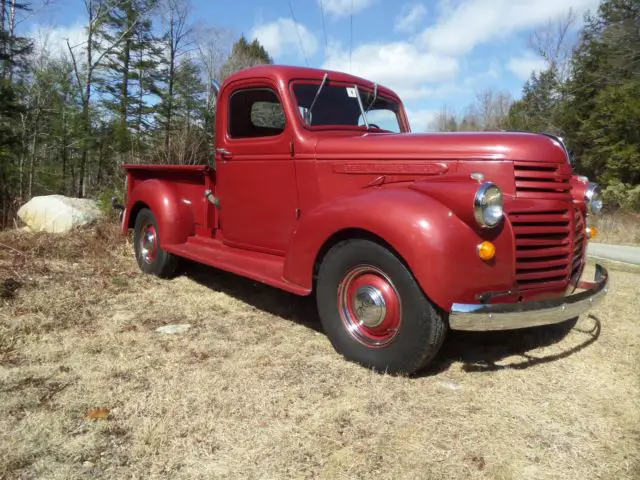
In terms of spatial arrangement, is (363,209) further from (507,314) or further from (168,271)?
(168,271)

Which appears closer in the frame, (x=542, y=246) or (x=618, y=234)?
(x=542, y=246)

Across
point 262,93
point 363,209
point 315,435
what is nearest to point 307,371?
point 315,435

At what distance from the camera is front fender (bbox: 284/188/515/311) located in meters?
2.64

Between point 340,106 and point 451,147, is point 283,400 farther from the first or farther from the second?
point 340,106

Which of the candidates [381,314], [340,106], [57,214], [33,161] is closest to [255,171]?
[340,106]

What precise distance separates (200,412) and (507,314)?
1.65m

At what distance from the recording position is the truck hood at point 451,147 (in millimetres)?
3049

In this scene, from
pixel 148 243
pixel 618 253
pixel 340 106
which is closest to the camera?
pixel 340 106

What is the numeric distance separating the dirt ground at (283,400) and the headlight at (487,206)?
974 mm

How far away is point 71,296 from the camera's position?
175 inches

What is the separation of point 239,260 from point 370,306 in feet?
5.05

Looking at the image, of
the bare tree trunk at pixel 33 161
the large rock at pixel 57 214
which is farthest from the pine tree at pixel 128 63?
the large rock at pixel 57 214

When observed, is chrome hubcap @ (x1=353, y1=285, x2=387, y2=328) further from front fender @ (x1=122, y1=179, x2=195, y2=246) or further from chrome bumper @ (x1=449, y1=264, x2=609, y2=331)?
front fender @ (x1=122, y1=179, x2=195, y2=246)

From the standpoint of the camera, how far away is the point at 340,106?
411 centimetres
